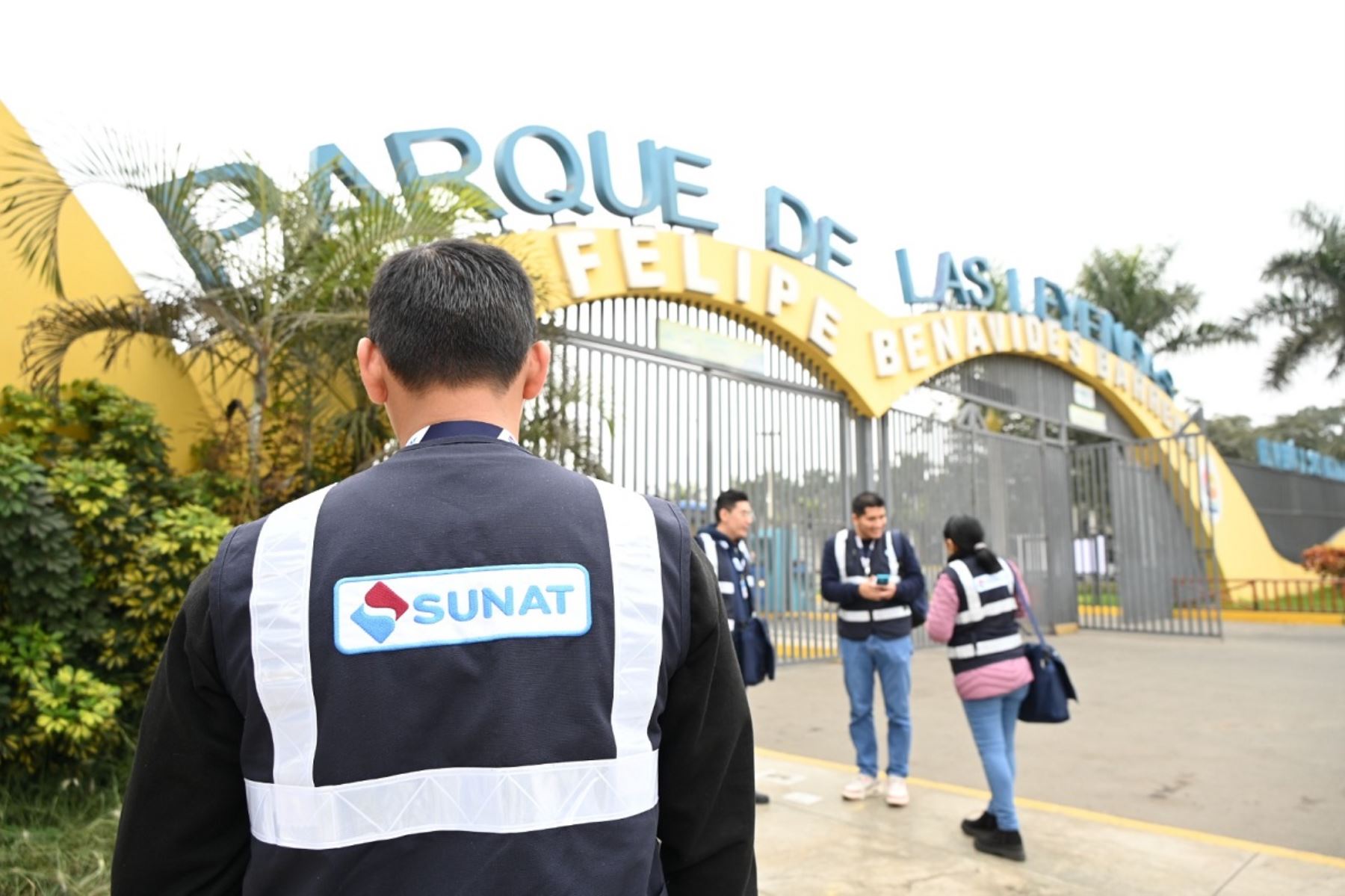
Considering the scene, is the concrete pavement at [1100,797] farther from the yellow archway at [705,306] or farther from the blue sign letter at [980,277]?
the blue sign letter at [980,277]

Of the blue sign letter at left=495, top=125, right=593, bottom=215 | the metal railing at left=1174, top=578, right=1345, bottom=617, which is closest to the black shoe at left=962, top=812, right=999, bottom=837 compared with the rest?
the blue sign letter at left=495, top=125, right=593, bottom=215

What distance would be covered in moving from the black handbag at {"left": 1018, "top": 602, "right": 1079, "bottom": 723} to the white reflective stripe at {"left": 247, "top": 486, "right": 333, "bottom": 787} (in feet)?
12.2

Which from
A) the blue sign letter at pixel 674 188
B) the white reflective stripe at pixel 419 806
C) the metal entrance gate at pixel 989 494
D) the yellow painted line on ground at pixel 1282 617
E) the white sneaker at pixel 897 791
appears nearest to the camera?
the white reflective stripe at pixel 419 806

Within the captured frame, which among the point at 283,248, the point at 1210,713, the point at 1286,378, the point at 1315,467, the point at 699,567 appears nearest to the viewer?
the point at 699,567

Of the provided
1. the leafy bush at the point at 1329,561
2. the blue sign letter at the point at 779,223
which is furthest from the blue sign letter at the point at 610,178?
the leafy bush at the point at 1329,561

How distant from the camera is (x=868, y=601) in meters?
4.90

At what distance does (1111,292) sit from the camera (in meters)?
24.9

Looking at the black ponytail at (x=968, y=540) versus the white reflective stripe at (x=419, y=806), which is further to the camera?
the black ponytail at (x=968, y=540)

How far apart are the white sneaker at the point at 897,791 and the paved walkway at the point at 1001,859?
1.8 inches

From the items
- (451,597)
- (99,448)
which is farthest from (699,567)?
(99,448)

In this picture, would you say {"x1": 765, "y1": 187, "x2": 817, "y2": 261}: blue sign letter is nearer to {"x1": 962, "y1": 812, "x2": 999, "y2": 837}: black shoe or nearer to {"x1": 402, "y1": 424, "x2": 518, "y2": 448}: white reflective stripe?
{"x1": 962, "y1": 812, "x2": 999, "y2": 837}: black shoe

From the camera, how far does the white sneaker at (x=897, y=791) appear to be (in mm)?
4676

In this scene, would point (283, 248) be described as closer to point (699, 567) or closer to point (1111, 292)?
point (699, 567)

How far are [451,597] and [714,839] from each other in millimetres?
518
